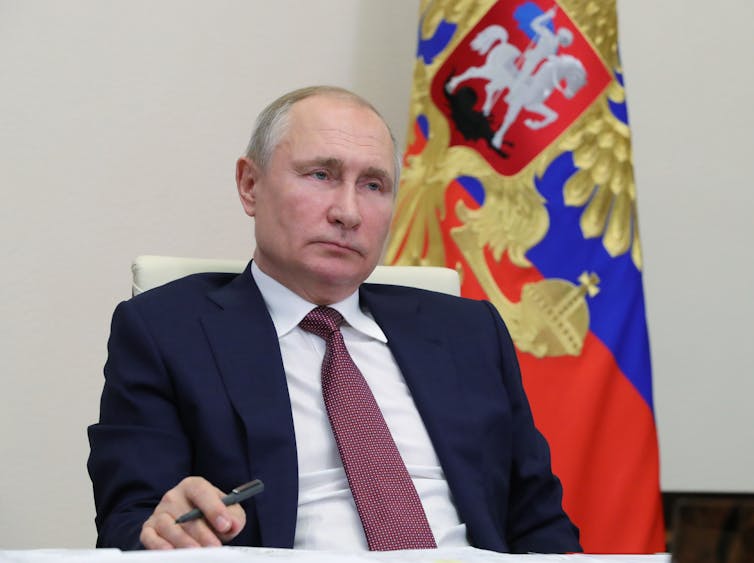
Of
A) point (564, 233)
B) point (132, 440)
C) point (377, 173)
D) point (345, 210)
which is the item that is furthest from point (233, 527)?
point (564, 233)

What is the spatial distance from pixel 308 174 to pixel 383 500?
0.61 metres

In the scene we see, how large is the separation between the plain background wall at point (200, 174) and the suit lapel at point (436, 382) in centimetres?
99

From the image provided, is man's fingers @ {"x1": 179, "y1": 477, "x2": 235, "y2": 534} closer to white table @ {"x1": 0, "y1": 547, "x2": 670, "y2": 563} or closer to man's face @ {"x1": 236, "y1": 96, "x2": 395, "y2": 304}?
white table @ {"x1": 0, "y1": 547, "x2": 670, "y2": 563}

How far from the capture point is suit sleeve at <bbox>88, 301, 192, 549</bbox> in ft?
4.47

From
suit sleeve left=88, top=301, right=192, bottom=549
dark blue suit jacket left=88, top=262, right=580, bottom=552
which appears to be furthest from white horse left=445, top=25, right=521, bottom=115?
suit sleeve left=88, top=301, right=192, bottom=549

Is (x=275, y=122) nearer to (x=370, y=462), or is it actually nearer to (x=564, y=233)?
(x=370, y=462)

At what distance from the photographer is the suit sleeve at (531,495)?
5.32 feet

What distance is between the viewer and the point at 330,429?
5.04ft

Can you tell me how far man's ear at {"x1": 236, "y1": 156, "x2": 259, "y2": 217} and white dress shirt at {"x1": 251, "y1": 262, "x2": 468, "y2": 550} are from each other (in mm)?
124

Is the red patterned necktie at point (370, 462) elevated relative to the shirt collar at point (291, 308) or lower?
lower

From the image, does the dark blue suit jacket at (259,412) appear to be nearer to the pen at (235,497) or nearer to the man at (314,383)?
the man at (314,383)

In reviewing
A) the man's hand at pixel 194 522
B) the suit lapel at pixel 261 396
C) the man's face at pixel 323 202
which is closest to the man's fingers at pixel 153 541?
the man's hand at pixel 194 522

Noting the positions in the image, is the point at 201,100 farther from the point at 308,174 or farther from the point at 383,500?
the point at 383,500

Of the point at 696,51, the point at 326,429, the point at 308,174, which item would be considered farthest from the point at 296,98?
the point at 696,51
